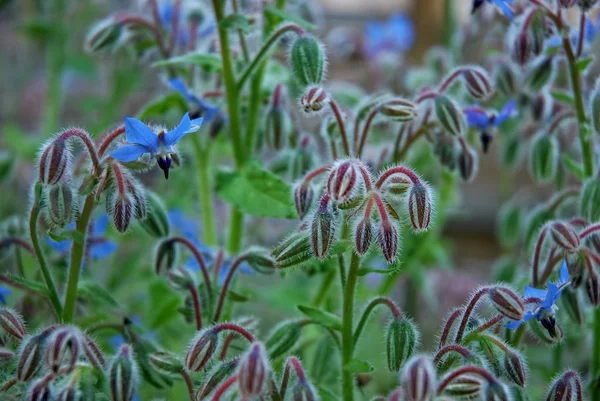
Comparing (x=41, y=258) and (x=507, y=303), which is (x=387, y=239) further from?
(x=41, y=258)

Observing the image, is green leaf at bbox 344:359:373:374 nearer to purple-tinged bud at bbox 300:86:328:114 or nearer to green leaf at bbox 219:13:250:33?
purple-tinged bud at bbox 300:86:328:114

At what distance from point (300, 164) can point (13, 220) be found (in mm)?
576

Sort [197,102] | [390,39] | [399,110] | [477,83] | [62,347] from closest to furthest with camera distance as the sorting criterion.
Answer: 1. [62,347]
2. [399,110]
3. [477,83]
4. [197,102]
5. [390,39]

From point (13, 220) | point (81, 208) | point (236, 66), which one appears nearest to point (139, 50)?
point (236, 66)

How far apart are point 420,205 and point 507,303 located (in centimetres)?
19

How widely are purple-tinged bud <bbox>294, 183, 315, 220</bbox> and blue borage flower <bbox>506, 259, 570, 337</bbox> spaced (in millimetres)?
368

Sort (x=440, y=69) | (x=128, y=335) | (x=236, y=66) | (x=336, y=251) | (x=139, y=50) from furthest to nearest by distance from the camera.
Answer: (x=440, y=69), (x=139, y=50), (x=236, y=66), (x=128, y=335), (x=336, y=251)

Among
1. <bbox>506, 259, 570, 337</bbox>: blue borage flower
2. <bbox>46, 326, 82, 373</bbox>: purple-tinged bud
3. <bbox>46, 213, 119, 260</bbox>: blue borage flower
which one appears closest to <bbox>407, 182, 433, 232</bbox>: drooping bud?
<bbox>506, 259, 570, 337</bbox>: blue borage flower

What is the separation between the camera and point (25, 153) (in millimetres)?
2428

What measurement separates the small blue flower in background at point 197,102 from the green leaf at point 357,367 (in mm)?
617

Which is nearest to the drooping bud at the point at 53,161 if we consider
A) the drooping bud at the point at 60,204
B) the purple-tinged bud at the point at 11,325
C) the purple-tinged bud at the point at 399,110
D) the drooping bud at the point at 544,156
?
the drooping bud at the point at 60,204

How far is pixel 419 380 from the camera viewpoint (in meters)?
0.97

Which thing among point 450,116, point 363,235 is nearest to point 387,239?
point 363,235

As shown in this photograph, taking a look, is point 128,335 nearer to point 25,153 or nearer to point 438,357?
point 438,357
